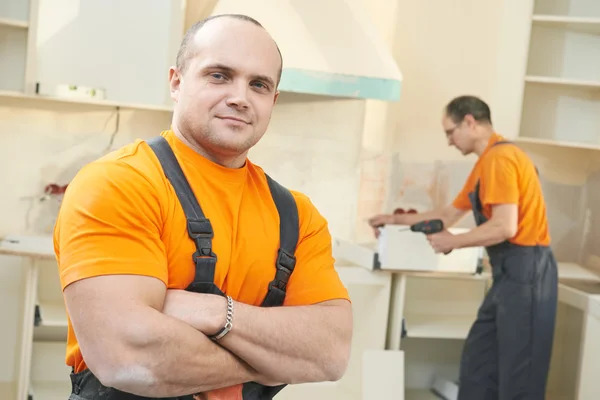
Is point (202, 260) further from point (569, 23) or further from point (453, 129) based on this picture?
point (569, 23)

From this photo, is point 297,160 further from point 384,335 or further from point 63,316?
point 63,316

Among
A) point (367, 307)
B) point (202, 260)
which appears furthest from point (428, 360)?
point (202, 260)

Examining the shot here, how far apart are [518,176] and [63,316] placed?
1994 mm

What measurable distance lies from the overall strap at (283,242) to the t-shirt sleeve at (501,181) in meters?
1.84

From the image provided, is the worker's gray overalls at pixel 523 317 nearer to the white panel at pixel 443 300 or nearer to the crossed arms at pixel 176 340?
the white panel at pixel 443 300

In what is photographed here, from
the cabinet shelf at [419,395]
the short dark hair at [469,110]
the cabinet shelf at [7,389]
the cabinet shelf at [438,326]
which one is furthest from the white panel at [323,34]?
the cabinet shelf at [7,389]

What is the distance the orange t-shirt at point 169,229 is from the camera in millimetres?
1094

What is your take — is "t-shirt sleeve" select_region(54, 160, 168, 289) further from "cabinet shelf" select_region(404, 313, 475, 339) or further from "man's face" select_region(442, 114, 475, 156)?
"cabinet shelf" select_region(404, 313, 475, 339)

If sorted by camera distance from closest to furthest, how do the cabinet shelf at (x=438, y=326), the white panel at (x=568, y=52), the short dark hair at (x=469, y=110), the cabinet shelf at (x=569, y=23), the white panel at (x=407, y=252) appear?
the short dark hair at (x=469, y=110) < the white panel at (x=407, y=252) < the cabinet shelf at (x=438, y=326) < the cabinet shelf at (x=569, y=23) < the white panel at (x=568, y=52)

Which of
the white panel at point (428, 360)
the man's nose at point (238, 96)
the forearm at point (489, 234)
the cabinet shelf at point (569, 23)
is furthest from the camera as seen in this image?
the white panel at point (428, 360)

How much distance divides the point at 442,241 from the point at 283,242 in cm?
206

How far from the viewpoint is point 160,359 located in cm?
109

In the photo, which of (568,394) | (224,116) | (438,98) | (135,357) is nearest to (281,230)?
(224,116)

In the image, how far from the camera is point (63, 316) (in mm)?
3229
